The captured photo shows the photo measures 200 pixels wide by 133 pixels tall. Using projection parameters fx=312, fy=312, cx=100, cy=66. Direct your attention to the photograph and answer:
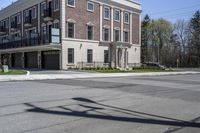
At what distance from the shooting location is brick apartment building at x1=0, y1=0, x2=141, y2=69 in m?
42.2

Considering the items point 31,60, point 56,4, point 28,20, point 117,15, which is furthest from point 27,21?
point 117,15

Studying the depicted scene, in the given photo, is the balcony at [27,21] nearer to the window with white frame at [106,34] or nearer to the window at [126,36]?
the window with white frame at [106,34]

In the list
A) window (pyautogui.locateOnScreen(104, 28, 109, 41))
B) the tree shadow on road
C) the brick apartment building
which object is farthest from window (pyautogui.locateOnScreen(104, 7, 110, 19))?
the tree shadow on road

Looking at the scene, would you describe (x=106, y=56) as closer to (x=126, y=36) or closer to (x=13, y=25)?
(x=126, y=36)

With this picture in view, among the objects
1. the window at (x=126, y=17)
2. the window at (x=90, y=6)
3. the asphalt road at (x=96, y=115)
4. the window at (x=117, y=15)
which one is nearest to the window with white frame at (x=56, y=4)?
the window at (x=90, y=6)

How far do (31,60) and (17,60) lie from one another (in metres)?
6.91

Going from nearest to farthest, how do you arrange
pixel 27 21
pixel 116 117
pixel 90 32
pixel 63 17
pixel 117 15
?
1. pixel 116 117
2. pixel 63 17
3. pixel 90 32
4. pixel 27 21
5. pixel 117 15

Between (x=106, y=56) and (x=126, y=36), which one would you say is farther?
(x=126, y=36)

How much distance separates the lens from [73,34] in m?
43.1

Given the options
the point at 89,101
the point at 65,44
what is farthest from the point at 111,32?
the point at 89,101

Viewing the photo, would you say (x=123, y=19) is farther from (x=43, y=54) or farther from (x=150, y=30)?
(x=150, y=30)

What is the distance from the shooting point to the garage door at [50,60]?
141ft

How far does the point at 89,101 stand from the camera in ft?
38.9

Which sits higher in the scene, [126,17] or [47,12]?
[126,17]
